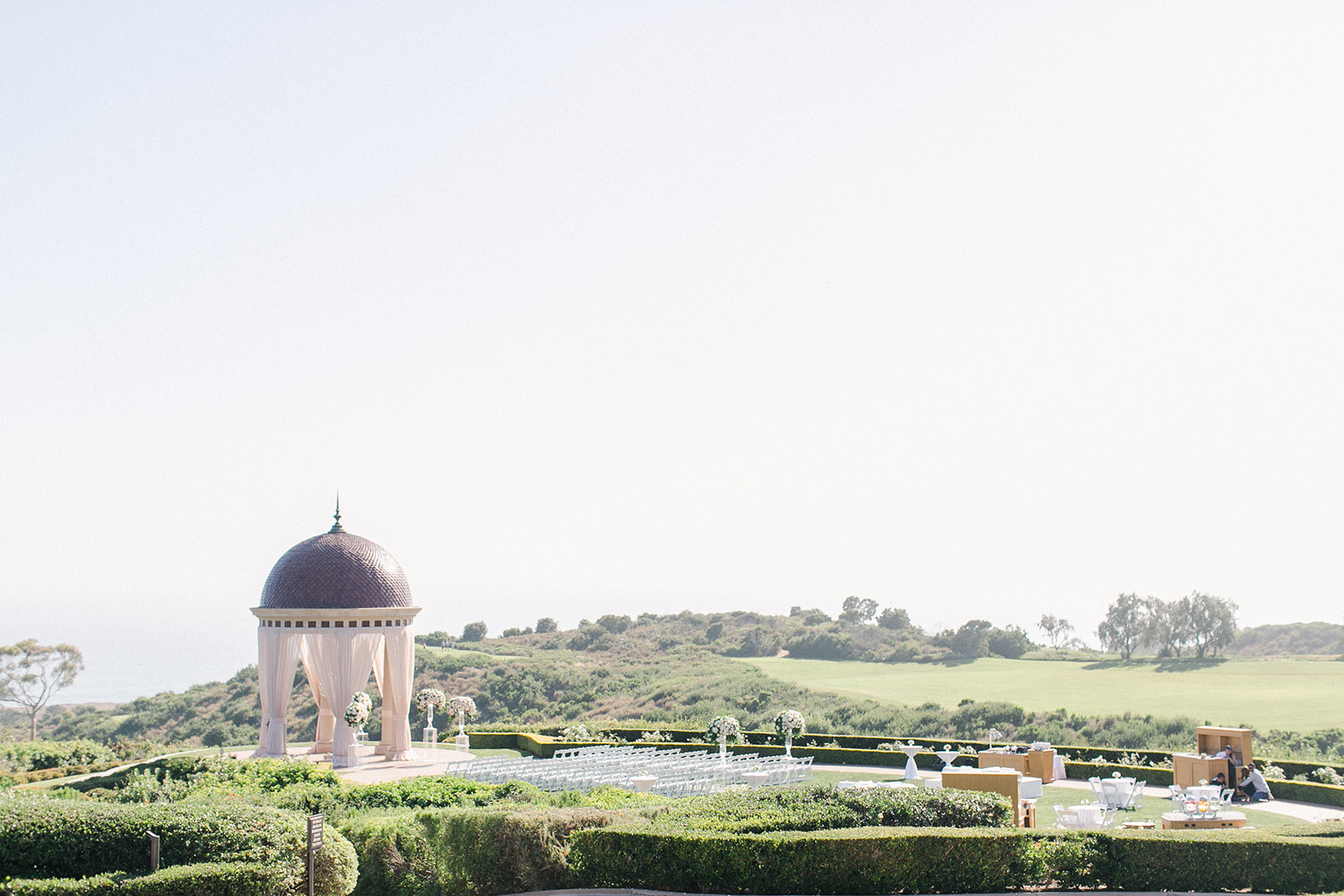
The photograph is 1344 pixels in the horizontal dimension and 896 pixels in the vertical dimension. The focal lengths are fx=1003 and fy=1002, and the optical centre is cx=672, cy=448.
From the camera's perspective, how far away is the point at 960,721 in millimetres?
34656

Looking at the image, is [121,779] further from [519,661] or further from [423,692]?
[519,661]

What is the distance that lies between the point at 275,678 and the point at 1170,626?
52118mm

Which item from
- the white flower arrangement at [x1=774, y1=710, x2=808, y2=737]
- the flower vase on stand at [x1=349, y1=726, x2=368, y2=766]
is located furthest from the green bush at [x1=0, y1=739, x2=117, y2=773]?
the white flower arrangement at [x1=774, y1=710, x2=808, y2=737]

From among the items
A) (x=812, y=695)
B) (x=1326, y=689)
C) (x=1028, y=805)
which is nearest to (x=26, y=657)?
(x=812, y=695)

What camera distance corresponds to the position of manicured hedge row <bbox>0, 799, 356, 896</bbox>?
455 inches

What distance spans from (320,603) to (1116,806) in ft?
58.6

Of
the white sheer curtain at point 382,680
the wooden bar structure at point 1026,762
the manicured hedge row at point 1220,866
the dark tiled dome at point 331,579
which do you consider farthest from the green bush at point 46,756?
the manicured hedge row at point 1220,866

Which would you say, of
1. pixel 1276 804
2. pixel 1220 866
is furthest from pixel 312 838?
pixel 1276 804

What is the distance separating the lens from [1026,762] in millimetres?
22938

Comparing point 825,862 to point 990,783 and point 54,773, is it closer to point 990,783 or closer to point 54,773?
point 990,783

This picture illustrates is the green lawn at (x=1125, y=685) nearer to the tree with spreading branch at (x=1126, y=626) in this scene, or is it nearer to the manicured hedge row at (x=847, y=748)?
the tree with spreading branch at (x=1126, y=626)

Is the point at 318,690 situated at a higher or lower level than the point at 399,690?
lower

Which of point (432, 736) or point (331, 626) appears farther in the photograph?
point (432, 736)

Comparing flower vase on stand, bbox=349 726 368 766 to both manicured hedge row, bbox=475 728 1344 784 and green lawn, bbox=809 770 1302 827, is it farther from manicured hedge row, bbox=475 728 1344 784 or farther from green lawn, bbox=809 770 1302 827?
green lawn, bbox=809 770 1302 827
